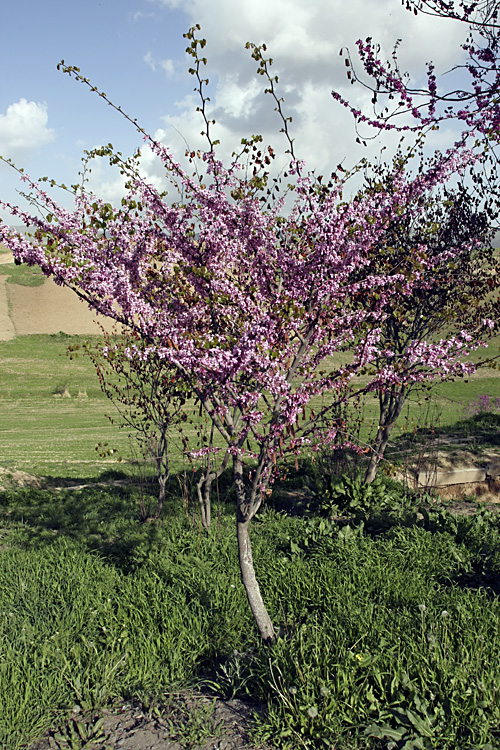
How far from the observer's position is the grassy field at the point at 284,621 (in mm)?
3292

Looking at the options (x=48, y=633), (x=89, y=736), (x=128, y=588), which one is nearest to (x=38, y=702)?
(x=89, y=736)

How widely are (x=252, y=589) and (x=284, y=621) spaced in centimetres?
43

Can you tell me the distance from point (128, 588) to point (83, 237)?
3.23 metres

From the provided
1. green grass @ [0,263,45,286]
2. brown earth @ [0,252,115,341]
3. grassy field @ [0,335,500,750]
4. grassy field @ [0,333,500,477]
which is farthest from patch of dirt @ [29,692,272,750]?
green grass @ [0,263,45,286]

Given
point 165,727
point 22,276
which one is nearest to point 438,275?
point 165,727

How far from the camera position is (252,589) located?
13.8ft

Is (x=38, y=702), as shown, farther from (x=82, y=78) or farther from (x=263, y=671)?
(x=82, y=78)

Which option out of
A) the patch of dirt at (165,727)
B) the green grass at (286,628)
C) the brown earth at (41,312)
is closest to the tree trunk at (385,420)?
the green grass at (286,628)

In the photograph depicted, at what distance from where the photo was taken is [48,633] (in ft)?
14.1

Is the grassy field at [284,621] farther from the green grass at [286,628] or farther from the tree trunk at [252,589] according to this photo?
the tree trunk at [252,589]

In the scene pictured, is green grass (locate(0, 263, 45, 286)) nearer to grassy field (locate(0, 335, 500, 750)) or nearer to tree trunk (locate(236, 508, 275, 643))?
grassy field (locate(0, 335, 500, 750))

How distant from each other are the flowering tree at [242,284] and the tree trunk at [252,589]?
10mm

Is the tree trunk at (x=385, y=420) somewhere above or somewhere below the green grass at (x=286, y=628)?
above

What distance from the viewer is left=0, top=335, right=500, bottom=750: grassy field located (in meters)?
3.29
